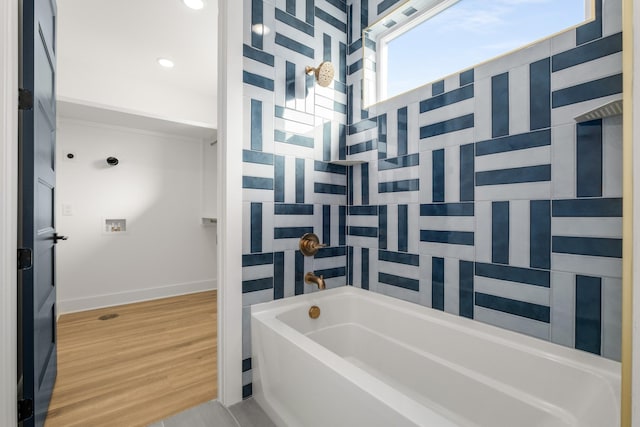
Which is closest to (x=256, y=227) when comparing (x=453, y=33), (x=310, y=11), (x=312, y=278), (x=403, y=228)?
(x=312, y=278)

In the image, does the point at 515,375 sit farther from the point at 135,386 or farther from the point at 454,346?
the point at 135,386

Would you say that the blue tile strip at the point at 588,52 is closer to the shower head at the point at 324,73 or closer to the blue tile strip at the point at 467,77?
the blue tile strip at the point at 467,77

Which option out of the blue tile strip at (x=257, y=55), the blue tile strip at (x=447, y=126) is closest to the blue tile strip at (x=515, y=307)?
the blue tile strip at (x=447, y=126)

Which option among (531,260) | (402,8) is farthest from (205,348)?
(402,8)

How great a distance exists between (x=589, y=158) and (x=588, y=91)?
0.84ft

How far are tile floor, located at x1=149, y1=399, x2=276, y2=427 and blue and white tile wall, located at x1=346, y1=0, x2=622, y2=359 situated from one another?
98 cm

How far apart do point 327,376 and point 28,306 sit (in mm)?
1192

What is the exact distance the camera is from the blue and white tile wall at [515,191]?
3.50 ft

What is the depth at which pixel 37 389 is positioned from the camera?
3.99 ft

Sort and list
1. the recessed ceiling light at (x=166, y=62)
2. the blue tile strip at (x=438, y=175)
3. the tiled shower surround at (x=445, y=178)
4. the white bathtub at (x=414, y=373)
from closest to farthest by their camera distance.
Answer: the white bathtub at (x=414, y=373) < the tiled shower surround at (x=445, y=178) < the blue tile strip at (x=438, y=175) < the recessed ceiling light at (x=166, y=62)

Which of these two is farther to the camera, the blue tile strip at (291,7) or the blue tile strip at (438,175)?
the blue tile strip at (291,7)

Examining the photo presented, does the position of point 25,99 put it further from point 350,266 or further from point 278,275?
point 350,266

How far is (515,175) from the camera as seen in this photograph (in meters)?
1.28

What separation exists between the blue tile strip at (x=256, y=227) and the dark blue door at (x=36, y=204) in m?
0.90
